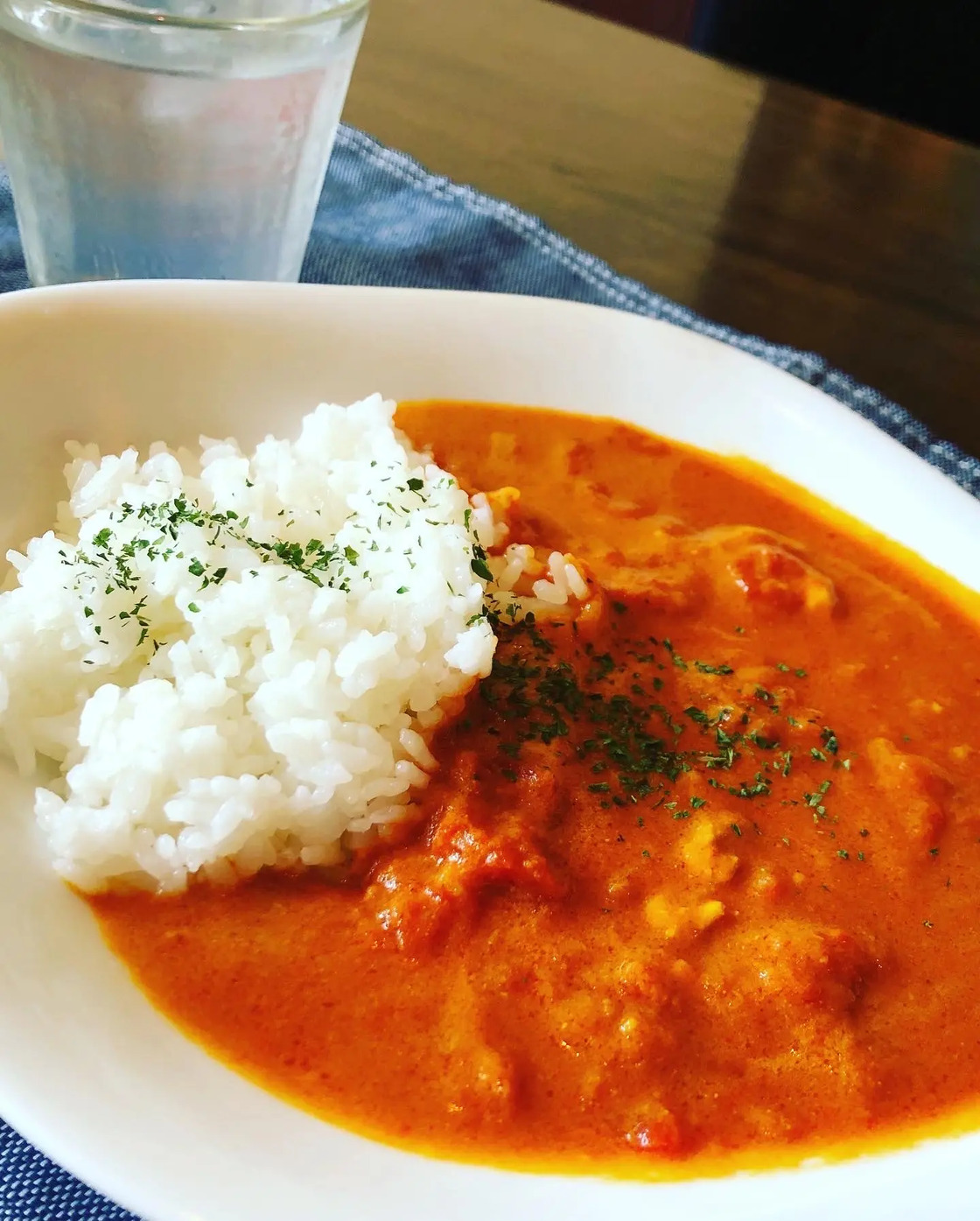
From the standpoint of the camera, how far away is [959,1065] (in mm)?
1702

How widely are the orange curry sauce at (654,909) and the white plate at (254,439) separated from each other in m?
0.07

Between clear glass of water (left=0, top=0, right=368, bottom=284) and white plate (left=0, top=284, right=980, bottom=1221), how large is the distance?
30 centimetres

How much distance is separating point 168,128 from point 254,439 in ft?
1.99

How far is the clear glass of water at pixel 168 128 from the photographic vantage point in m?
2.25

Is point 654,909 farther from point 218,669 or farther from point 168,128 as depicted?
point 168,128

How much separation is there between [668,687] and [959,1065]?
29.6 inches

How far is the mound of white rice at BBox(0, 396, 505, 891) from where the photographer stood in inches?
69.1

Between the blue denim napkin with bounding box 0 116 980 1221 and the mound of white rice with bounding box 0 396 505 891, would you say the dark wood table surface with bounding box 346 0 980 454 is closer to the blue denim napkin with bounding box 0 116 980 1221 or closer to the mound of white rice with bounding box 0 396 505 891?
the blue denim napkin with bounding box 0 116 980 1221

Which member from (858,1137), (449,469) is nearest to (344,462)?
(449,469)

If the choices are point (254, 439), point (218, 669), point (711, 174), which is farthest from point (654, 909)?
point (711, 174)

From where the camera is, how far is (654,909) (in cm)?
179

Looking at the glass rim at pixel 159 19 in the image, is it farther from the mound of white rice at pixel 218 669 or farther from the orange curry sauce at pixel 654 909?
the orange curry sauce at pixel 654 909

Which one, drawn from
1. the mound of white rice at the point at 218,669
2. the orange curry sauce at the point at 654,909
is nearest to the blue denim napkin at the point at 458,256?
the orange curry sauce at the point at 654,909

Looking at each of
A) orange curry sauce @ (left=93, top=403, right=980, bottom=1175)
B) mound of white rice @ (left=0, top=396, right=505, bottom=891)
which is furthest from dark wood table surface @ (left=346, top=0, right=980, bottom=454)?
mound of white rice @ (left=0, top=396, right=505, bottom=891)
